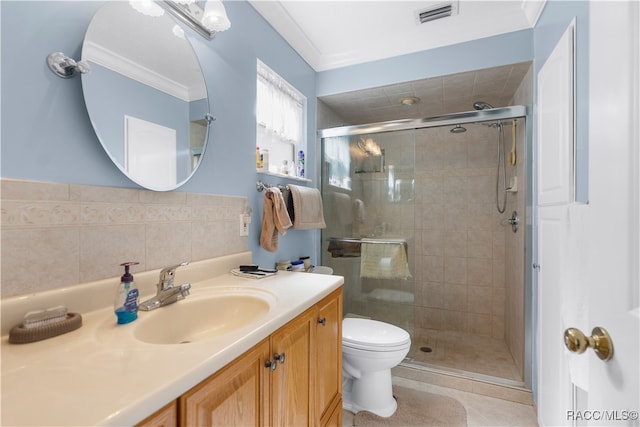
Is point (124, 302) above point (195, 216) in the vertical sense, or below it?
below

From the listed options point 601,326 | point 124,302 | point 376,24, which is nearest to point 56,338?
point 124,302

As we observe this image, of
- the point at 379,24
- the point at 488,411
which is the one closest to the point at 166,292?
the point at 488,411

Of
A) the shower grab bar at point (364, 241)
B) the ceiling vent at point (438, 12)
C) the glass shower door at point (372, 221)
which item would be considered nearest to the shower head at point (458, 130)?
the glass shower door at point (372, 221)

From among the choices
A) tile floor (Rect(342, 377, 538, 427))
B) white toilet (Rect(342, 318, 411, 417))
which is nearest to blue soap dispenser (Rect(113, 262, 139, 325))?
white toilet (Rect(342, 318, 411, 417))

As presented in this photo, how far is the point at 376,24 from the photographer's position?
194 cm

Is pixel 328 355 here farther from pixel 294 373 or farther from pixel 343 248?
pixel 343 248

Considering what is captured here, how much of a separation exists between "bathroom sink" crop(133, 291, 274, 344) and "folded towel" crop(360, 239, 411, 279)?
1.44 m

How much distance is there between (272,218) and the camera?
1.64 metres

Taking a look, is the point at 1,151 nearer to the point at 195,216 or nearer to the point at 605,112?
the point at 195,216

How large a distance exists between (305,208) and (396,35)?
1436 mm

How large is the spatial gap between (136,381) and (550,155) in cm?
182

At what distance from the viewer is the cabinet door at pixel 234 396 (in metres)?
0.57

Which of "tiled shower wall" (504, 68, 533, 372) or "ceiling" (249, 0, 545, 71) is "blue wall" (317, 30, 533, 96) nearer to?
"ceiling" (249, 0, 545, 71)

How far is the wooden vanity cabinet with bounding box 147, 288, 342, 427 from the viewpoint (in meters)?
0.61
